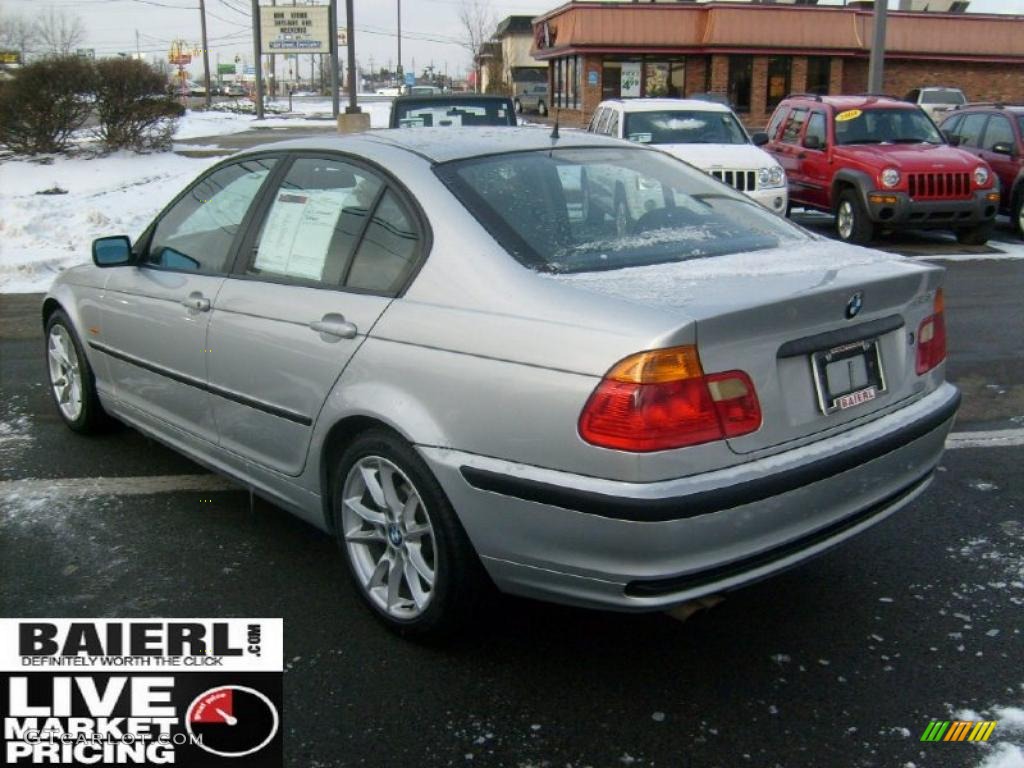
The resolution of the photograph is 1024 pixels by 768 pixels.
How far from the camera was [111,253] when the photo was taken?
14.7 ft

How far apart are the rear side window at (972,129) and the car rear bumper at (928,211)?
7.48 ft

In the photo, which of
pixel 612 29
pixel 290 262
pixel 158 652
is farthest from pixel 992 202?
pixel 612 29

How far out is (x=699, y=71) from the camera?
3562 centimetres

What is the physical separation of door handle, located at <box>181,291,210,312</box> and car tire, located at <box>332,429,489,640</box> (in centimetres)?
99

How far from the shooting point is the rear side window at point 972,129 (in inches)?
523

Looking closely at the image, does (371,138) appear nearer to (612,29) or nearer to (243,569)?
(243,569)

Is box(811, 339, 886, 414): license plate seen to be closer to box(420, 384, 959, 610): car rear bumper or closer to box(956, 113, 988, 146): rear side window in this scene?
box(420, 384, 959, 610): car rear bumper

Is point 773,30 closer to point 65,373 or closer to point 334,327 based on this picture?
point 65,373

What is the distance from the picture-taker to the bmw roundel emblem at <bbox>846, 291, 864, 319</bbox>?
292 centimetres

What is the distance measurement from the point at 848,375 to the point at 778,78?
35.5 meters

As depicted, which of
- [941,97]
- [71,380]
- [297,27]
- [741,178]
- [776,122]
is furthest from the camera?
[297,27]

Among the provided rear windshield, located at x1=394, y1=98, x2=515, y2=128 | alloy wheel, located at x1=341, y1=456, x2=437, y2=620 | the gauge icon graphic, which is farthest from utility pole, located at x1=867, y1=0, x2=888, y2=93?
the gauge icon graphic

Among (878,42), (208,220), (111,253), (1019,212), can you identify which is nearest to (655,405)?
(208,220)

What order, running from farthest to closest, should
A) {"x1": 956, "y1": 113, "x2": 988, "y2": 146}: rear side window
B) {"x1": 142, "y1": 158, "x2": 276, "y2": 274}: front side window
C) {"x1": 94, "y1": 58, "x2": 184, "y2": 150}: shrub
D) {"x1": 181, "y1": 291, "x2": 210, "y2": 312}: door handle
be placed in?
1. {"x1": 94, "y1": 58, "x2": 184, "y2": 150}: shrub
2. {"x1": 956, "y1": 113, "x2": 988, "y2": 146}: rear side window
3. {"x1": 142, "y1": 158, "x2": 276, "y2": 274}: front side window
4. {"x1": 181, "y1": 291, "x2": 210, "y2": 312}: door handle
